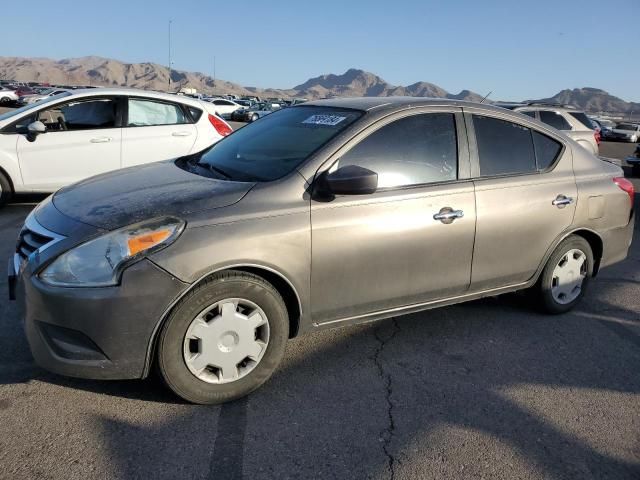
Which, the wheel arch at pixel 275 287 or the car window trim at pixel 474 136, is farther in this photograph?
the car window trim at pixel 474 136

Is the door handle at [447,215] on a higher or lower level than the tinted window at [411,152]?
lower

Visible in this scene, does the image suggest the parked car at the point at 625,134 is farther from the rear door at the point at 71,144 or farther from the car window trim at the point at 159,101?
the rear door at the point at 71,144

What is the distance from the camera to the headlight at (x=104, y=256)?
2623 mm

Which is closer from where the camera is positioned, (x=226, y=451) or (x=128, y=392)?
(x=226, y=451)

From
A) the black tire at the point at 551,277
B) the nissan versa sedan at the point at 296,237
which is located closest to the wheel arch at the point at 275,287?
the nissan versa sedan at the point at 296,237

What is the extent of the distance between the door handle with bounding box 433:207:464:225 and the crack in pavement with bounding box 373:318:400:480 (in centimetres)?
94

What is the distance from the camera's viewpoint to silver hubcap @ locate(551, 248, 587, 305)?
4273 mm

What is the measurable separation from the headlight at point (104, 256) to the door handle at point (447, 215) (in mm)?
1625

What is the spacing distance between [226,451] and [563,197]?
Result: 2.96m

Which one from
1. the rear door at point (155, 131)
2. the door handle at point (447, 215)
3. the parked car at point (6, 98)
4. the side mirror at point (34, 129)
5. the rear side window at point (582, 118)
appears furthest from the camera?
the parked car at point (6, 98)

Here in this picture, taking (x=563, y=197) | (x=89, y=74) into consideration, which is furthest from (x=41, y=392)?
(x=89, y=74)

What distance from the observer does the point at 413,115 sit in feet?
11.8

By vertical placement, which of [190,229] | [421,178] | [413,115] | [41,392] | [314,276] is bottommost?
[41,392]

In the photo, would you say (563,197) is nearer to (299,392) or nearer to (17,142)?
(299,392)
